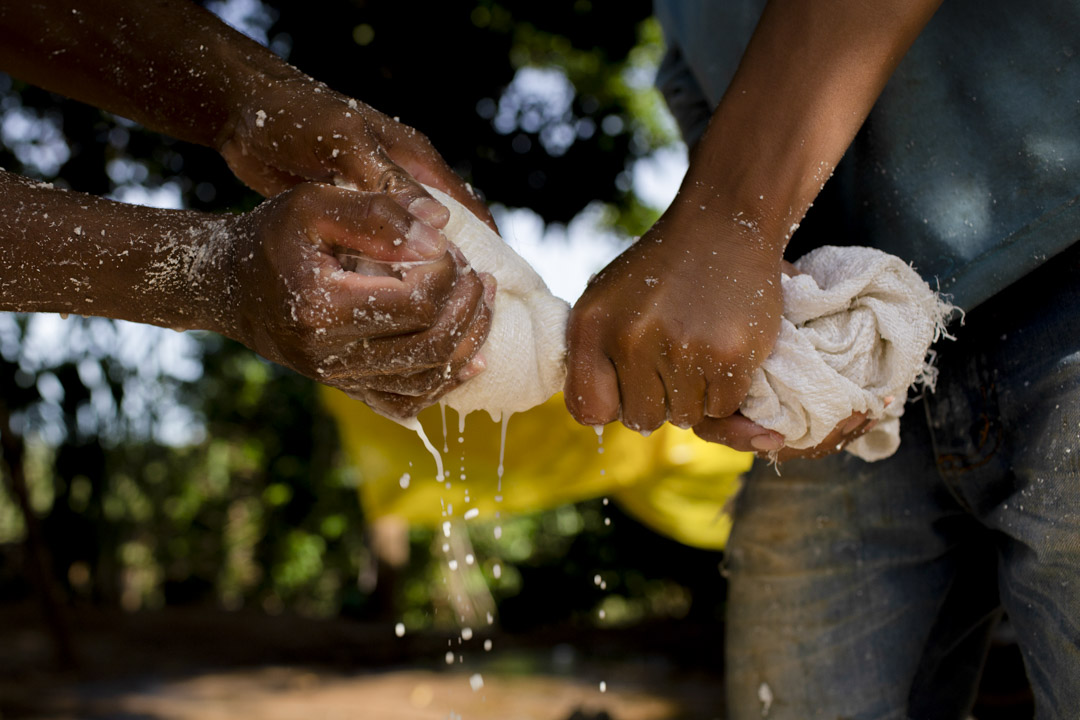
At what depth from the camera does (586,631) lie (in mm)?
5777

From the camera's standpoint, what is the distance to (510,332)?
1.21 meters

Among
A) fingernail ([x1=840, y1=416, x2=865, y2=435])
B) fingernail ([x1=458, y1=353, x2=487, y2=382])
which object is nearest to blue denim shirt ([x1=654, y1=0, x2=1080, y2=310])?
fingernail ([x1=840, y1=416, x2=865, y2=435])

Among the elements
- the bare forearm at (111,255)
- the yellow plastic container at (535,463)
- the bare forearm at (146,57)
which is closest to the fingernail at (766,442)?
the bare forearm at (111,255)

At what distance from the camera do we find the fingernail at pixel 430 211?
1.08 m

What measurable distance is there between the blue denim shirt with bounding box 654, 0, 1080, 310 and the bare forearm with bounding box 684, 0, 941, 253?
6.2 inches

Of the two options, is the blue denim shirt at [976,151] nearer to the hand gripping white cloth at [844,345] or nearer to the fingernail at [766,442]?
the hand gripping white cloth at [844,345]

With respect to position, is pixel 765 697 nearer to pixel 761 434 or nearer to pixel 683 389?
pixel 761 434

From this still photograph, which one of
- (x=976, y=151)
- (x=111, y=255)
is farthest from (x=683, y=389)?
(x=111, y=255)

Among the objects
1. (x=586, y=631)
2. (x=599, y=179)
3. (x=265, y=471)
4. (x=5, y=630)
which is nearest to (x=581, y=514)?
(x=586, y=631)

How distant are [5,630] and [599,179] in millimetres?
4588

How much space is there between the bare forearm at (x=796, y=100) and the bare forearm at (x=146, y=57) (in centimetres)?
67

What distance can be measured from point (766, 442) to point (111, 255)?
87cm

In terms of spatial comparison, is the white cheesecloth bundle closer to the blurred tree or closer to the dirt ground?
the blurred tree

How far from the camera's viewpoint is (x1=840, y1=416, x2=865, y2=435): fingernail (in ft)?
4.05
